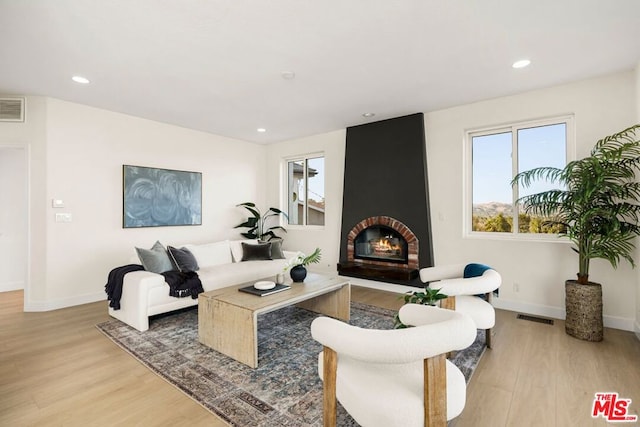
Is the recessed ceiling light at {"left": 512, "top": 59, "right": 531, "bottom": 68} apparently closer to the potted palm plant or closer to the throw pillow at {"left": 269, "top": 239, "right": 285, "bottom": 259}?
the potted palm plant

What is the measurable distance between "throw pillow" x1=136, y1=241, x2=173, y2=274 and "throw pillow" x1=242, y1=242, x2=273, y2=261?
4.09 ft

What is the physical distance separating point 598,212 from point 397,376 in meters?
2.92

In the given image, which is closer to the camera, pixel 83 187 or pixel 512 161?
pixel 512 161

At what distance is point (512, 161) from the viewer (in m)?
3.96

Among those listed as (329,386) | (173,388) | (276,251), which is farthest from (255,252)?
(329,386)

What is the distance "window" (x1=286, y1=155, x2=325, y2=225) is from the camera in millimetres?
5992

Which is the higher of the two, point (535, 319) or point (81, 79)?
point (81, 79)

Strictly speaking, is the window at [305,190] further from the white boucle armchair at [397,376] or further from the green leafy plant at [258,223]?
the white boucle armchair at [397,376]

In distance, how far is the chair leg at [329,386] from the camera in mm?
1403

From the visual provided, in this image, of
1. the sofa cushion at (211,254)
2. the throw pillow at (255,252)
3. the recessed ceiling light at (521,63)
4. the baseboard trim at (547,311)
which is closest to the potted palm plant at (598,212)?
the baseboard trim at (547,311)

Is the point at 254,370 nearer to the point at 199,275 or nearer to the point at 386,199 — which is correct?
the point at 199,275

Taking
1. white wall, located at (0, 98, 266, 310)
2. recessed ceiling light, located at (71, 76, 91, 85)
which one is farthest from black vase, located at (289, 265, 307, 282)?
recessed ceiling light, located at (71, 76, 91, 85)

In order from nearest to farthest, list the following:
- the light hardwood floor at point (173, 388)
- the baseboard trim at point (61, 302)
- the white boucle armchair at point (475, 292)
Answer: the light hardwood floor at point (173, 388), the white boucle armchair at point (475, 292), the baseboard trim at point (61, 302)

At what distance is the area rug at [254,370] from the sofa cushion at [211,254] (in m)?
0.93
